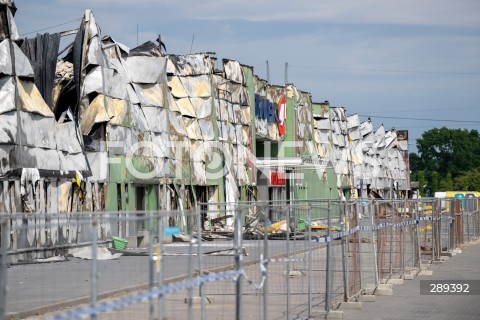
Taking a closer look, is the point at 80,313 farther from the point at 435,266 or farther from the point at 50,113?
the point at 50,113

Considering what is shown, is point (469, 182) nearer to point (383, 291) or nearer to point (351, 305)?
point (383, 291)

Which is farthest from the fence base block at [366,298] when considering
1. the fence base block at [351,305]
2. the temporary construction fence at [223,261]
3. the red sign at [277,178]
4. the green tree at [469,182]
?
the green tree at [469,182]

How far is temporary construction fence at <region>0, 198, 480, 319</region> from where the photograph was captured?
984 cm

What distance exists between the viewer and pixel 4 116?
2809 cm

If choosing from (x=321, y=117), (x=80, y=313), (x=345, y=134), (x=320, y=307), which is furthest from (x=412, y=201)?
(x=345, y=134)

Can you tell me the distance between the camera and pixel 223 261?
15.4 meters

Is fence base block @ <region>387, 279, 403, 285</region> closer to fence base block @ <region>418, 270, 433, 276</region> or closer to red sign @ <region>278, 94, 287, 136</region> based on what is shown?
fence base block @ <region>418, 270, 433, 276</region>

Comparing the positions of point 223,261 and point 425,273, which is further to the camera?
point 425,273

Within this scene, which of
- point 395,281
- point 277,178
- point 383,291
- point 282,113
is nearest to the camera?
point 383,291

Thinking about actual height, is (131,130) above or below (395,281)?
above

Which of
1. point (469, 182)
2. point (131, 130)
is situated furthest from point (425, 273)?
point (469, 182)

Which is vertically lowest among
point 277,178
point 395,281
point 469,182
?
point 395,281

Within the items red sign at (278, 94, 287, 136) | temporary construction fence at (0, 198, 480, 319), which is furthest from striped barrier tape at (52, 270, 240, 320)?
red sign at (278, 94, 287, 136)

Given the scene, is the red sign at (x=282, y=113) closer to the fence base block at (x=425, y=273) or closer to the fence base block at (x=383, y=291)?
the fence base block at (x=425, y=273)
